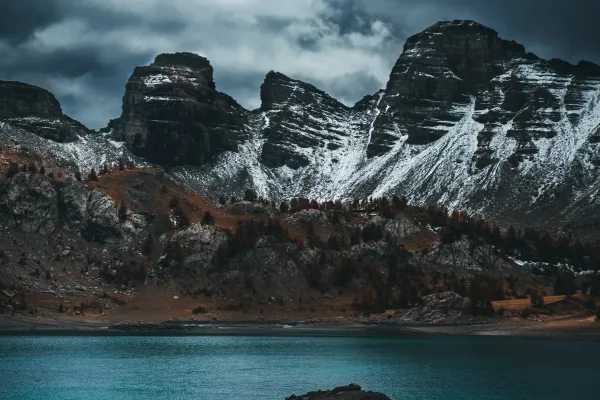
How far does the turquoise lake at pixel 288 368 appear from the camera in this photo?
115312mm

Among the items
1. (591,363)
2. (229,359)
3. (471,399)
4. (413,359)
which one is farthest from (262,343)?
(471,399)

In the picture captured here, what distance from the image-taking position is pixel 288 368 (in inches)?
5546

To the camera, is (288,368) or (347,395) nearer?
(347,395)

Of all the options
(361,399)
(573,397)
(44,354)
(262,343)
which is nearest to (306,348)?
(262,343)

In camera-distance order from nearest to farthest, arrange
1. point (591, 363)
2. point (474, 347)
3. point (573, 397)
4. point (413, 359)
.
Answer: point (573, 397) < point (591, 363) < point (413, 359) < point (474, 347)

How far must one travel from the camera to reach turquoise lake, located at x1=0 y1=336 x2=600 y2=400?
378ft

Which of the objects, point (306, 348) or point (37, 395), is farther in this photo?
point (306, 348)

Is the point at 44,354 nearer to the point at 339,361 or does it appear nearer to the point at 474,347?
the point at 339,361

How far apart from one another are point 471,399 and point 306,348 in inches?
2794

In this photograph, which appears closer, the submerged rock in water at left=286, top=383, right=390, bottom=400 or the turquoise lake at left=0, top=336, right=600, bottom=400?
the submerged rock in water at left=286, top=383, right=390, bottom=400

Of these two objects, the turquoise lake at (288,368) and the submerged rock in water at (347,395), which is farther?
the turquoise lake at (288,368)

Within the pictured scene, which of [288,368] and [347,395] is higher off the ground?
[288,368]

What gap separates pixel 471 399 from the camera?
109m

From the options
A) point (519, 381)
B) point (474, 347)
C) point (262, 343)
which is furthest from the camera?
point (262, 343)
